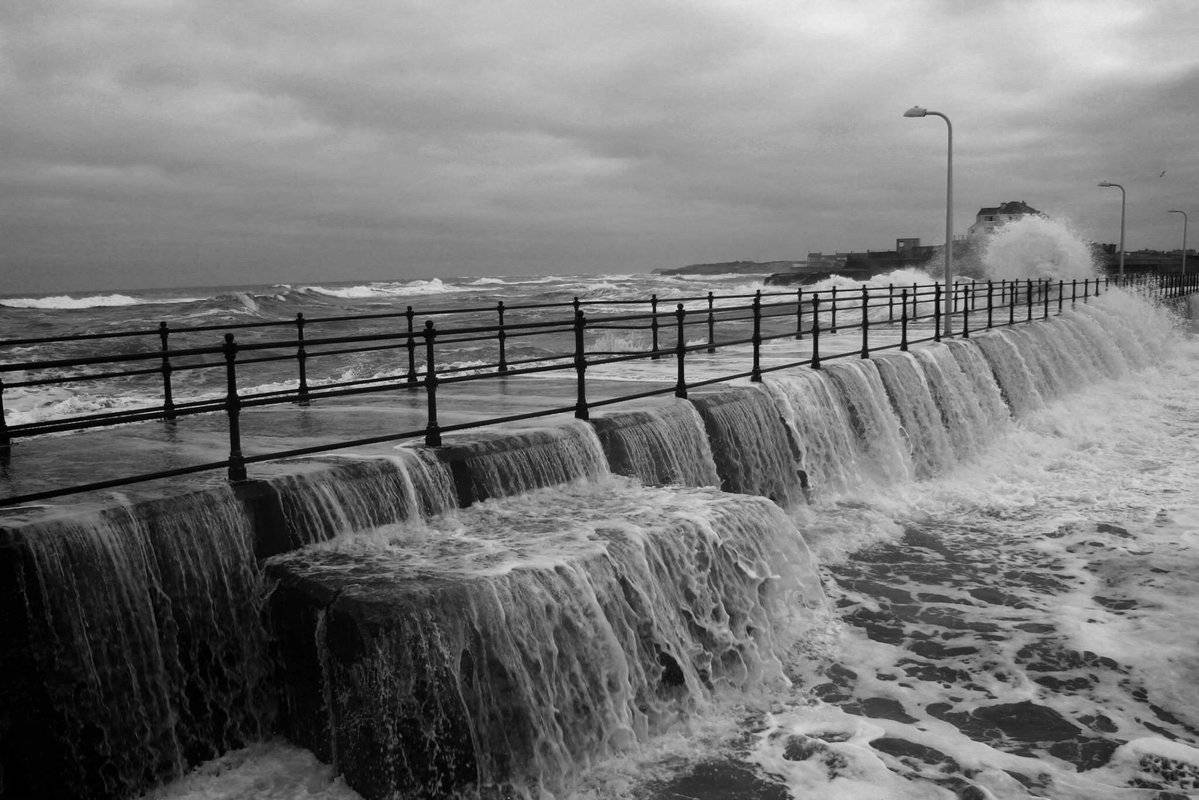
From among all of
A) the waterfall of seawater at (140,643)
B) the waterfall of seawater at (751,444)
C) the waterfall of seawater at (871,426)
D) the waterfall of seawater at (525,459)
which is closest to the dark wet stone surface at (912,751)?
the waterfall of seawater at (525,459)

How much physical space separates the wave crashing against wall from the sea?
6.6 inches

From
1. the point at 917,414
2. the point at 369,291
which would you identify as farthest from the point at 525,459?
the point at 369,291

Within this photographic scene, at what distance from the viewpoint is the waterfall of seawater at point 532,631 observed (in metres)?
4.18

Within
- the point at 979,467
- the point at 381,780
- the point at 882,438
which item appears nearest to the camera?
the point at 381,780

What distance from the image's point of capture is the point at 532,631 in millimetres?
4609

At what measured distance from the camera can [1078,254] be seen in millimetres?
52844

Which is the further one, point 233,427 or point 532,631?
point 233,427

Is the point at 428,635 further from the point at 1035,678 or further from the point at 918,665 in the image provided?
the point at 1035,678

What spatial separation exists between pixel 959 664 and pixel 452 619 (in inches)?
141

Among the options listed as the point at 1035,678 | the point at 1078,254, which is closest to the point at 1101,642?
the point at 1035,678

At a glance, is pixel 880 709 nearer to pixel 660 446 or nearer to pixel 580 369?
pixel 660 446

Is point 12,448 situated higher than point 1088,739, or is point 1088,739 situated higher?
point 12,448

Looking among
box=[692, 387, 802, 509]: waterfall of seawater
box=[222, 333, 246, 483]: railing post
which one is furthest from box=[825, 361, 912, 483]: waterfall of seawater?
box=[222, 333, 246, 483]: railing post

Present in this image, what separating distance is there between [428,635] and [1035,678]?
3932 millimetres
